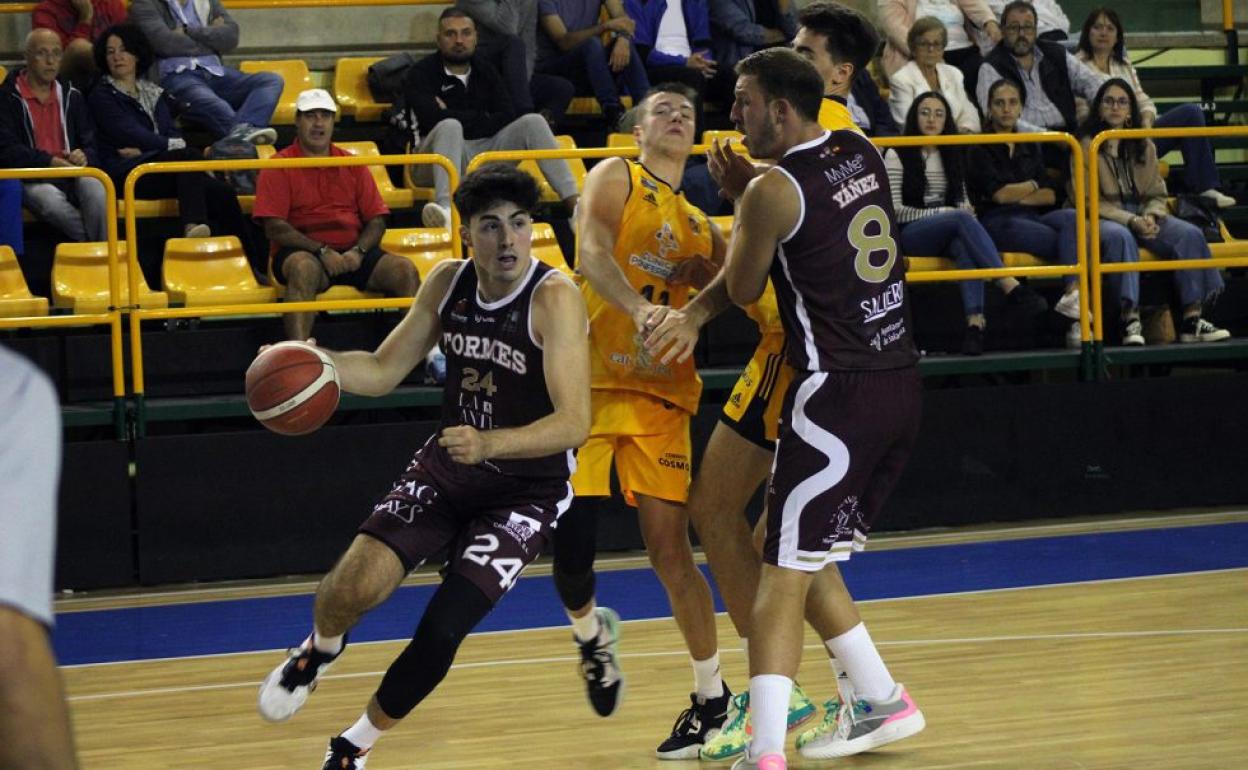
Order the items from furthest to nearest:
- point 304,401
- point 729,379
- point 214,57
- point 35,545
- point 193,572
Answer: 1. point 214,57
2. point 729,379
3. point 193,572
4. point 304,401
5. point 35,545

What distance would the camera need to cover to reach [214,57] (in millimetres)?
10133

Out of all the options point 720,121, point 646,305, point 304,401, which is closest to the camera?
point 304,401

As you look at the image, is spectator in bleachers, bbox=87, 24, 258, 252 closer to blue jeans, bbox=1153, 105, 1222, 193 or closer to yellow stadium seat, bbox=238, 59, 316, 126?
yellow stadium seat, bbox=238, 59, 316, 126

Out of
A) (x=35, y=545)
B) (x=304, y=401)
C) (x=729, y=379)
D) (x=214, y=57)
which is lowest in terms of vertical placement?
(x=729, y=379)

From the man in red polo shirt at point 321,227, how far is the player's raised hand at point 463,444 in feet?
14.0

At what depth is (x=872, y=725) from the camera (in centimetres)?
496

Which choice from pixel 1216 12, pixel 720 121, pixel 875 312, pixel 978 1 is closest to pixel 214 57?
pixel 720 121

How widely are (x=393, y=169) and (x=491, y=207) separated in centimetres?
606

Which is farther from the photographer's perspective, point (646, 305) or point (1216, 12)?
point (1216, 12)

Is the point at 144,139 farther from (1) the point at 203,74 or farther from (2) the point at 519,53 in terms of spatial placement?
(2) the point at 519,53

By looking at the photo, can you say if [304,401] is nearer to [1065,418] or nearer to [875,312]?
[875,312]

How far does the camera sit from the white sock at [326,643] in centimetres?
460

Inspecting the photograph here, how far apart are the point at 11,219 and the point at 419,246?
2053 mm

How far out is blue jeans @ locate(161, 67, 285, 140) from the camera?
32.2 ft
